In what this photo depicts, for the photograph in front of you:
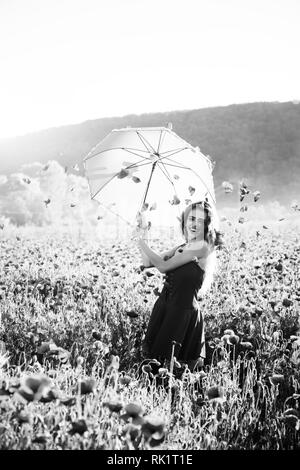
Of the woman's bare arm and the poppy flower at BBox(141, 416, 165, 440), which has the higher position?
the woman's bare arm

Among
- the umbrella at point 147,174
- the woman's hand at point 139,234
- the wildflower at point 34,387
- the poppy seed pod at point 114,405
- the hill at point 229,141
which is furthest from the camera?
the hill at point 229,141

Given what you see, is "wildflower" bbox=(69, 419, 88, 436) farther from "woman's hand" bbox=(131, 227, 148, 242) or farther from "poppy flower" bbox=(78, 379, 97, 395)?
"woman's hand" bbox=(131, 227, 148, 242)

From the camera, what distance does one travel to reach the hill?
4212cm

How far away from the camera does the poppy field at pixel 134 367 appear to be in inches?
74.0

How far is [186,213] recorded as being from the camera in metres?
3.84

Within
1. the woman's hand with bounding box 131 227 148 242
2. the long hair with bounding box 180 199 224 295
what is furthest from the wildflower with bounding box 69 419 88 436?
the long hair with bounding box 180 199 224 295

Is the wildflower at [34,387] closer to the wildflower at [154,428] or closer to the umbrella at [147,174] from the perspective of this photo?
the wildflower at [154,428]

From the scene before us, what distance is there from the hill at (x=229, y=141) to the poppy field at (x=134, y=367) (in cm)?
3213

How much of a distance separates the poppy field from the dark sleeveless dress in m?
0.16

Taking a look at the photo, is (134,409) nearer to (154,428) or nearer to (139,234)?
(154,428)

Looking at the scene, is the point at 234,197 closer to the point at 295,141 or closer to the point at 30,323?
the point at 295,141

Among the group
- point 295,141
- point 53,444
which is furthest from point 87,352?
point 295,141

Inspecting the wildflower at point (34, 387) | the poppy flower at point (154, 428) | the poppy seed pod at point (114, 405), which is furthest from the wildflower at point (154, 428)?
the wildflower at point (34, 387)

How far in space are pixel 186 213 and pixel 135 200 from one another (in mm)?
616
